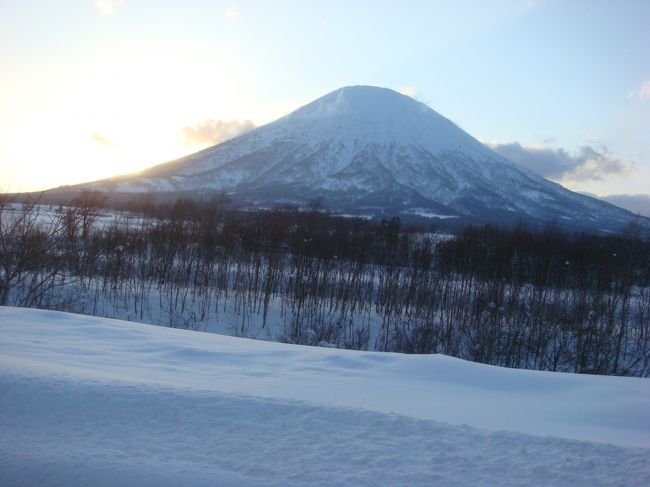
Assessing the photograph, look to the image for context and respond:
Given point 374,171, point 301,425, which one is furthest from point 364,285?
point 374,171

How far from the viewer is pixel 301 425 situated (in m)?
2.59

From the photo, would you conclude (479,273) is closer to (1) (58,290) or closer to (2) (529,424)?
(1) (58,290)

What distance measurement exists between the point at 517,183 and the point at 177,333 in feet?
476

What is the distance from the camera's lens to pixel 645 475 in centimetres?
221

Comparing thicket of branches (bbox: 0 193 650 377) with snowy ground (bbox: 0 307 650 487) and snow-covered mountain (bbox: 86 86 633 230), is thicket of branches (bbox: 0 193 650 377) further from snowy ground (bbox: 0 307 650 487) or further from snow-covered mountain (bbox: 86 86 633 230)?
snow-covered mountain (bbox: 86 86 633 230)

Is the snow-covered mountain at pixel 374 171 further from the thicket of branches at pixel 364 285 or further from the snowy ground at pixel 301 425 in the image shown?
the snowy ground at pixel 301 425

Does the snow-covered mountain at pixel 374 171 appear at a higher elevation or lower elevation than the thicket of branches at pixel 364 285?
higher

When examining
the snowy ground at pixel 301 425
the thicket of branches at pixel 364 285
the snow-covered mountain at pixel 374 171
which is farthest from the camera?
the snow-covered mountain at pixel 374 171

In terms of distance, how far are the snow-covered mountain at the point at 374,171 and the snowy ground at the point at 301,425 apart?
95.7 metres

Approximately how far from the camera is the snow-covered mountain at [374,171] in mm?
113625

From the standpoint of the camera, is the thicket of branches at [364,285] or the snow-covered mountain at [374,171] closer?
the thicket of branches at [364,285]

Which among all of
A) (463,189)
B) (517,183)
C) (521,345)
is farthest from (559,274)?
(517,183)

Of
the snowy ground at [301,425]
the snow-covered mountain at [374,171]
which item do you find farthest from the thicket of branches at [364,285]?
the snow-covered mountain at [374,171]

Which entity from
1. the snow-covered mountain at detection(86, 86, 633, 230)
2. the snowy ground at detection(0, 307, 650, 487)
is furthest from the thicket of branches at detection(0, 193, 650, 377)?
the snow-covered mountain at detection(86, 86, 633, 230)
